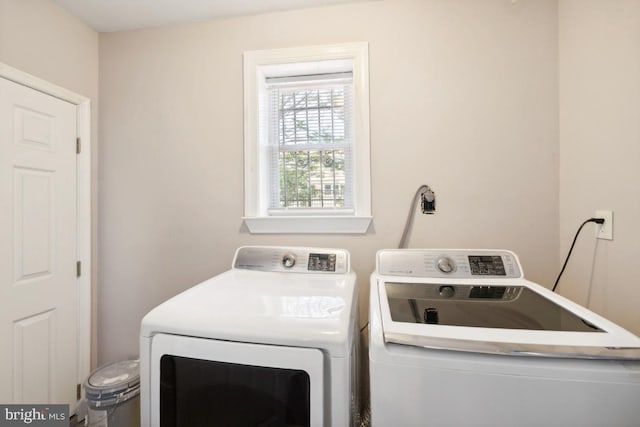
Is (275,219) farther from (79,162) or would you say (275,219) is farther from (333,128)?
(79,162)

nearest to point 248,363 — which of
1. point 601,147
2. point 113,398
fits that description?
point 113,398

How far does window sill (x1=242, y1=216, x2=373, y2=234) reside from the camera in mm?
1558

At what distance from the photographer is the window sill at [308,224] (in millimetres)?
1558

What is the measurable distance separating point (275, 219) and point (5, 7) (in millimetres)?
1697

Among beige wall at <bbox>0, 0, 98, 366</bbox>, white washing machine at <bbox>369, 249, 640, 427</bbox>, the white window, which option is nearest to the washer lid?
white washing machine at <bbox>369, 249, 640, 427</bbox>

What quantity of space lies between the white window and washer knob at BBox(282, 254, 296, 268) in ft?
0.80

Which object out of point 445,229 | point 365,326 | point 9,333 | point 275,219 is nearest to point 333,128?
point 275,219

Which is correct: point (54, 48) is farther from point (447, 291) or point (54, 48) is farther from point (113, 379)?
point (447, 291)

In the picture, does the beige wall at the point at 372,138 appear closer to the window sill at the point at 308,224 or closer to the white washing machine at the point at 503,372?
the window sill at the point at 308,224

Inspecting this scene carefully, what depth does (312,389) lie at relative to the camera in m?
0.75

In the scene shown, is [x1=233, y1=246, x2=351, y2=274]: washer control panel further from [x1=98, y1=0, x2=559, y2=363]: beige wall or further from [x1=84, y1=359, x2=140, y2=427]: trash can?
[x1=84, y1=359, x2=140, y2=427]: trash can

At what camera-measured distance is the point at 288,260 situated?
1.41 metres

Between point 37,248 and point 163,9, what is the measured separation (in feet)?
5.07

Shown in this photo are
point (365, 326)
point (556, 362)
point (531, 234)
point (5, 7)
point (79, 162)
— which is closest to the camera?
point (556, 362)
